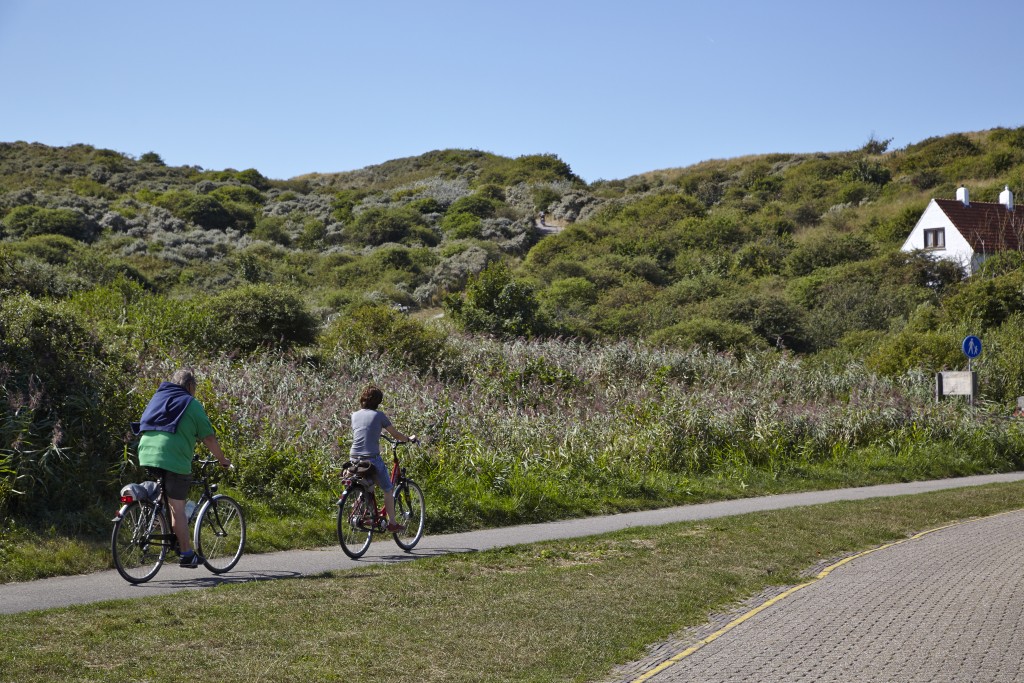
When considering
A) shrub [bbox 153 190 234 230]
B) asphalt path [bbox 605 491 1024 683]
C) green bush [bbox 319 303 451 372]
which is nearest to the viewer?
asphalt path [bbox 605 491 1024 683]

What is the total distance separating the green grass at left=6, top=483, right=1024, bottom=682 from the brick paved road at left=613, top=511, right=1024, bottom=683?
19.7 inches

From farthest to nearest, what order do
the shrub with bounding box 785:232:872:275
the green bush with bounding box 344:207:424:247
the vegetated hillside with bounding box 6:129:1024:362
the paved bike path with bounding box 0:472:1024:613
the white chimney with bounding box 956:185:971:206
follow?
1. the green bush with bounding box 344:207:424:247
2. the white chimney with bounding box 956:185:971:206
3. the shrub with bounding box 785:232:872:275
4. the vegetated hillside with bounding box 6:129:1024:362
5. the paved bike path with bounding box 0:472:1024:613

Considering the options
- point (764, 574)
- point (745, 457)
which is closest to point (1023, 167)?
point (745, 457)

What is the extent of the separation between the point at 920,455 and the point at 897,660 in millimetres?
15280

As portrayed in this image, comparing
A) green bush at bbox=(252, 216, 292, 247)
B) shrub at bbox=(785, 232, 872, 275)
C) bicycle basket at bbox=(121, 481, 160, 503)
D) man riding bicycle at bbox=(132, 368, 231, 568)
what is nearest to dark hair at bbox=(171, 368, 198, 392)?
man riding bicycle at bbox=(132, 368, 231, 568)

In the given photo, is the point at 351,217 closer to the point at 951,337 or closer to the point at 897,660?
the point at 951,337

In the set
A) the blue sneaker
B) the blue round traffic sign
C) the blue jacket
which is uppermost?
the blue round traffic sign

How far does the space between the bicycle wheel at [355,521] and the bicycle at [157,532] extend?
1.10m

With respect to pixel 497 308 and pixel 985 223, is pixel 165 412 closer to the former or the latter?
pixel 497 308

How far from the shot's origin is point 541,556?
35.7ft

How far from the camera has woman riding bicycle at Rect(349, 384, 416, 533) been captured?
1095 cm

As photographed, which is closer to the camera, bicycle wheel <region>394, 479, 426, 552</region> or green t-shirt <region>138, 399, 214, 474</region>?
green t-shirt <region>138, 399, 214, 474</region>

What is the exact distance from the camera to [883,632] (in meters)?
7.90

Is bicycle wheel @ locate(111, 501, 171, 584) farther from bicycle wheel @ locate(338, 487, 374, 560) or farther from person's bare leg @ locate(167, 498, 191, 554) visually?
bicycle wheel @ locate(338, 487, 374, 560)
